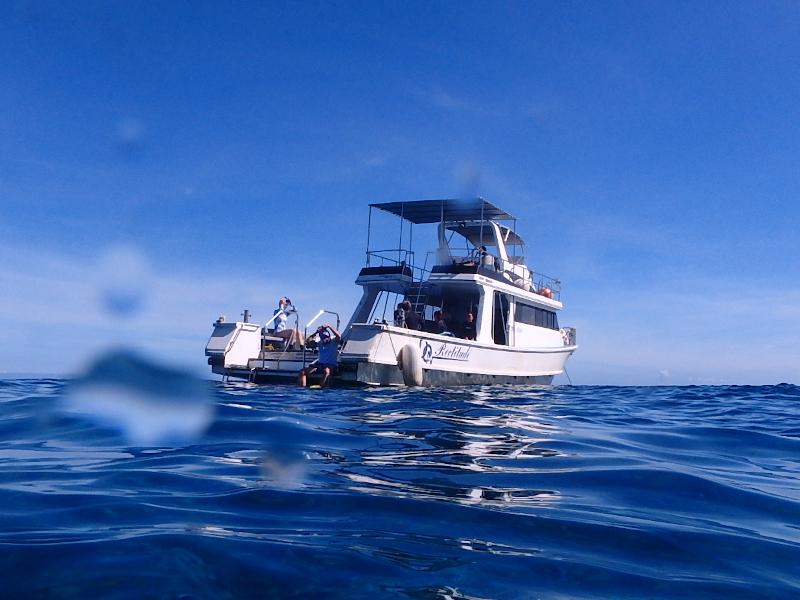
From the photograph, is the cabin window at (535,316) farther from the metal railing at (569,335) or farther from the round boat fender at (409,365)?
the round boat fender at (409,365)

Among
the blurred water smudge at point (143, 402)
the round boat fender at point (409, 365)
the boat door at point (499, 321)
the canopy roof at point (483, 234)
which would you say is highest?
the canopy roof at point (483, 234)

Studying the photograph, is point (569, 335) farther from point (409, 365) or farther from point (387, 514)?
point (387, 514)

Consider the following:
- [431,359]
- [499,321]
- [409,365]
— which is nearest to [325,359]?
[409,365]

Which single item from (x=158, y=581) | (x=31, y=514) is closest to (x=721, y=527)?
(x=158, y=581)

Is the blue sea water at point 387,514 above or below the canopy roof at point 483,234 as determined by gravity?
below

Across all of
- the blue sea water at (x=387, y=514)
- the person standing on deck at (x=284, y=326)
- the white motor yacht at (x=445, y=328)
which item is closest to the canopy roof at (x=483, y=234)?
the white motor yacht at (x=445, y=328)

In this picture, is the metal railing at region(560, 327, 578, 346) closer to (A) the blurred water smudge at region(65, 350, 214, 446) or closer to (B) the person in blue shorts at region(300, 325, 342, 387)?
(B) the person in blue shorts at region(300, 325, 342, 387)

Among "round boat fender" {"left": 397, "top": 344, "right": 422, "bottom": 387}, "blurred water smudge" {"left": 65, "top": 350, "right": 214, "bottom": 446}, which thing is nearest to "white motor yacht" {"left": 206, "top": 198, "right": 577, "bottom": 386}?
"round boat fender" {"left": 397, "top": 344, "right": 422, "bottom": 387}

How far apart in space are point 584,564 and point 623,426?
538 cm

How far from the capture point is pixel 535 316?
19875 mm

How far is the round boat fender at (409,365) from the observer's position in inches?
552

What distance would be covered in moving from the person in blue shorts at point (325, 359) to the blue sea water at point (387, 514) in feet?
25.2

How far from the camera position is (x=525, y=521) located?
302 cm

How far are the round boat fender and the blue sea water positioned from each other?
777 cm
